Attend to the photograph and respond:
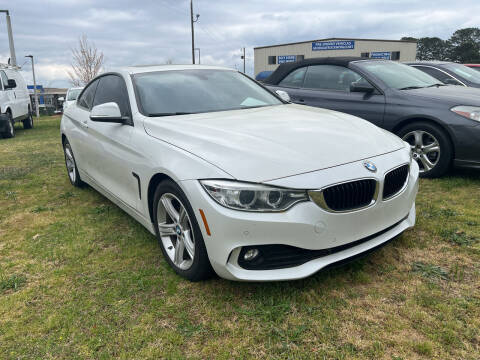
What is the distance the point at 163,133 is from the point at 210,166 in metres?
0.70

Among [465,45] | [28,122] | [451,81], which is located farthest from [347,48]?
[451,81]

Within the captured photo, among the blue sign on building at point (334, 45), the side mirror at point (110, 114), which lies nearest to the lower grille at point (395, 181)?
the side mirror at point (110, 114)

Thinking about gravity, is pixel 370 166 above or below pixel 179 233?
above

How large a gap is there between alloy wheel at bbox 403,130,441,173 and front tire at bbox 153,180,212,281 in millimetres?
3433

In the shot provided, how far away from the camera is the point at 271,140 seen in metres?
2.51

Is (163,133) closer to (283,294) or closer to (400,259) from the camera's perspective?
(283,294)

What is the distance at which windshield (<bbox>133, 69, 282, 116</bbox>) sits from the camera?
3279 mm

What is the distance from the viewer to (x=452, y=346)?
1992 millimetres

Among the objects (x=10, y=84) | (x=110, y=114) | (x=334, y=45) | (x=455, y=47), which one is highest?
(x=455, y=47)

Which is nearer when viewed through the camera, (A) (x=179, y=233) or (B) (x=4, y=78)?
(A) (x=179, y=233)

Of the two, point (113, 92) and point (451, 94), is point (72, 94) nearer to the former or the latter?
point (113, 92)

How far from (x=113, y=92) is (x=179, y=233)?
1.89 m

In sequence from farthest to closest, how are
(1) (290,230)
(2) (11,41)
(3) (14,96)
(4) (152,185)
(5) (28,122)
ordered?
(2) (11,41) < (5) (28,122) < (3) (14,96) < (4) (152,185) < (1) (290,230)

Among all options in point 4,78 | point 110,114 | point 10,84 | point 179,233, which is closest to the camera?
point 179,233
